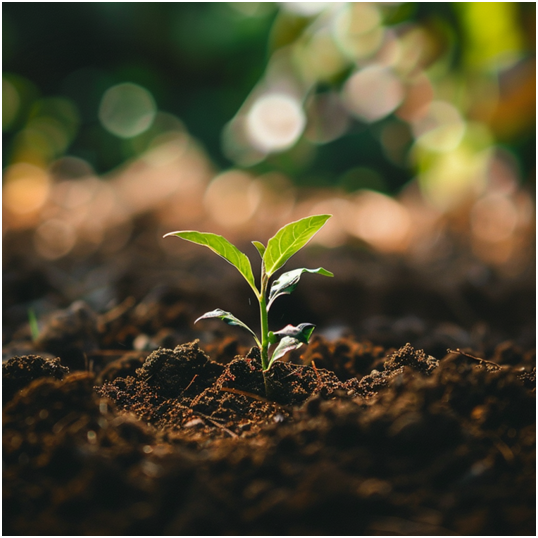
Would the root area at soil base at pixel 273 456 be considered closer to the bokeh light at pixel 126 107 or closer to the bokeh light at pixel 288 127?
the bokeh light at pixel 288 127

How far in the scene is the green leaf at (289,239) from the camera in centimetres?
96

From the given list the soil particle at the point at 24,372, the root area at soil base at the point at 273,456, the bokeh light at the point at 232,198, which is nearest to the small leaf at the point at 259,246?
the root area at soil base at the point at 273,456

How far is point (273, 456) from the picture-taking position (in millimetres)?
722

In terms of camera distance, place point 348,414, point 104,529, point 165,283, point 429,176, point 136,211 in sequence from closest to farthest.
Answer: point 104,529
point 348,414
point 165,283
point 136,211
point 429,176

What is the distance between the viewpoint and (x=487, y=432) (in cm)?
81

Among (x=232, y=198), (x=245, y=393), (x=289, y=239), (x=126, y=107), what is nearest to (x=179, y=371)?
(x=245, y=393)

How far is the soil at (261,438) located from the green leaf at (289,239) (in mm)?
259

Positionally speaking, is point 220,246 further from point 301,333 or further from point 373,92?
point 373,92

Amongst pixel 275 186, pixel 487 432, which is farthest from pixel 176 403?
pixel 275 186

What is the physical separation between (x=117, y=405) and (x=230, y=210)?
2.66m

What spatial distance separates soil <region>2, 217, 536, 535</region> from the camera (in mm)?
625

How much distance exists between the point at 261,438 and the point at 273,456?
0.12 meters

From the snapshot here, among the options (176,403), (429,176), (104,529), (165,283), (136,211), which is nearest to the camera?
(104,529)

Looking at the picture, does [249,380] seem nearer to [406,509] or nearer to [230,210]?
Answer: [406,509]
